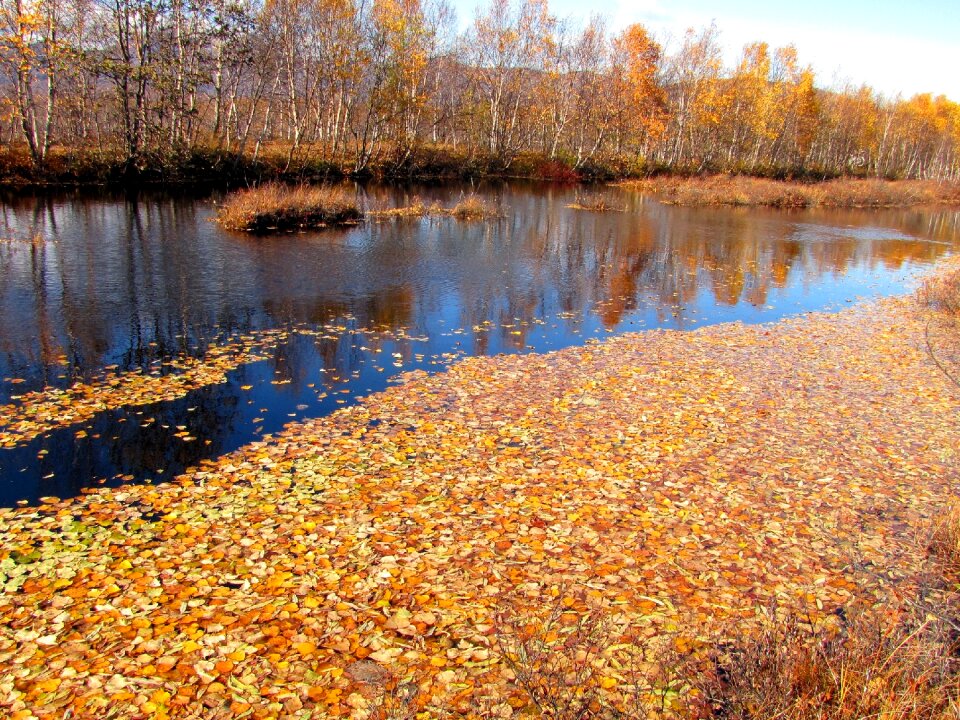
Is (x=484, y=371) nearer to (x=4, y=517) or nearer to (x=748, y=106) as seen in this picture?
(x=4, y=517)

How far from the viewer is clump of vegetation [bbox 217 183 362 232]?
87.5ft

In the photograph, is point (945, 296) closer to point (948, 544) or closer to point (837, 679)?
point (948, 544)

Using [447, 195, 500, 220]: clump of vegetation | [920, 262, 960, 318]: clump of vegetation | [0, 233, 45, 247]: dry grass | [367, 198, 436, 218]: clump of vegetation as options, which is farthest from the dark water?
[367, 198, 436, 218]: clump of vegetation

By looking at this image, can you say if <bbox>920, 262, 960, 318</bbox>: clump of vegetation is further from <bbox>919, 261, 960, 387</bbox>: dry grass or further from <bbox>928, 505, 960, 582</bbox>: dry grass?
<bbox>928, 505, 960, 582</bbox>: dry grass

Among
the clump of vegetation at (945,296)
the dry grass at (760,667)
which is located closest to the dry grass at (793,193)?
the clump of vegetation at (945,296)

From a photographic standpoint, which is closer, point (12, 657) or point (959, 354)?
point (12, 657)

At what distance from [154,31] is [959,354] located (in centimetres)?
4519

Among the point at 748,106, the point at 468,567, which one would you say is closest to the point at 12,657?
the point at 468,567

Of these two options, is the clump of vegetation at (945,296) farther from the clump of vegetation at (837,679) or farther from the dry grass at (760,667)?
the clump of vegetation at (837,679)

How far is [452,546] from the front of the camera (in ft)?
22.2

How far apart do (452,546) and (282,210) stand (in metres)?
23.6

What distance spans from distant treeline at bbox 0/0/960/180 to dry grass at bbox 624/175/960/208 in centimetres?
1305

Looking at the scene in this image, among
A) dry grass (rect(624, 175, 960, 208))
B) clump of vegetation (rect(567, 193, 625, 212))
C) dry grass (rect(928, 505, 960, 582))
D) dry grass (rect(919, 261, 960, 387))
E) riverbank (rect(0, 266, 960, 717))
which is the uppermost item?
dry grass (rect(624, 175, 960, 208))

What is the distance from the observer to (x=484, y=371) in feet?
41.1
